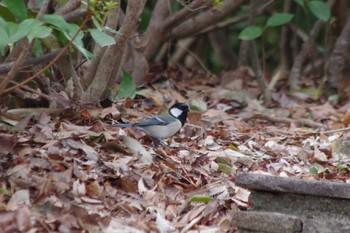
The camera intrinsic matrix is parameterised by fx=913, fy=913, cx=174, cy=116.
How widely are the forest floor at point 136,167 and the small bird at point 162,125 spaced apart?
7cm

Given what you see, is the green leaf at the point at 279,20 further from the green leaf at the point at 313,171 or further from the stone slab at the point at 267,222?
the stone slab at the point at 267,222

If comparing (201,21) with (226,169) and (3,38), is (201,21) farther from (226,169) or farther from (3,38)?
(3,38)

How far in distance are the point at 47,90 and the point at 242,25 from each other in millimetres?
4557

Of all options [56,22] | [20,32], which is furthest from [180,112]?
[20,32]

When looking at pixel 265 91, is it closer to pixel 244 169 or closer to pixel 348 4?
pixel 348 4

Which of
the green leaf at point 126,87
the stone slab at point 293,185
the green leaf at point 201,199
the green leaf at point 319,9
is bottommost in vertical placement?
the green leaf at point 319,9

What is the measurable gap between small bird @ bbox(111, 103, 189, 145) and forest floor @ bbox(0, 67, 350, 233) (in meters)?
0.07

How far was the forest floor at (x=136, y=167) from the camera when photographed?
421 cm

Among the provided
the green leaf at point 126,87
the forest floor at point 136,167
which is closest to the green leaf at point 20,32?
the forest floor at point 136,167

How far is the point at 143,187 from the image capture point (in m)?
4.71

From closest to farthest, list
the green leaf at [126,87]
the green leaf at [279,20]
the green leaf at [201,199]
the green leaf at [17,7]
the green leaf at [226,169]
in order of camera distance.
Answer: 1. the green leaf at [17,7]
2. the green leaf at [201,199]
3. the green leaf at [226,169]
4. the green leaf at [126,87]
5. the green leaf at [279,20]

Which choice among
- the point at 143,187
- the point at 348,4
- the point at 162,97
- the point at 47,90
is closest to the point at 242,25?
the point at 348,4

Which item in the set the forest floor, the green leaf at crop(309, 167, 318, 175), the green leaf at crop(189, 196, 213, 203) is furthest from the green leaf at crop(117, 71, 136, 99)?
the green leaf at crop(189, 196, 213, 203)

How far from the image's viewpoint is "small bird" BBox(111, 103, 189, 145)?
5816 millimetres
